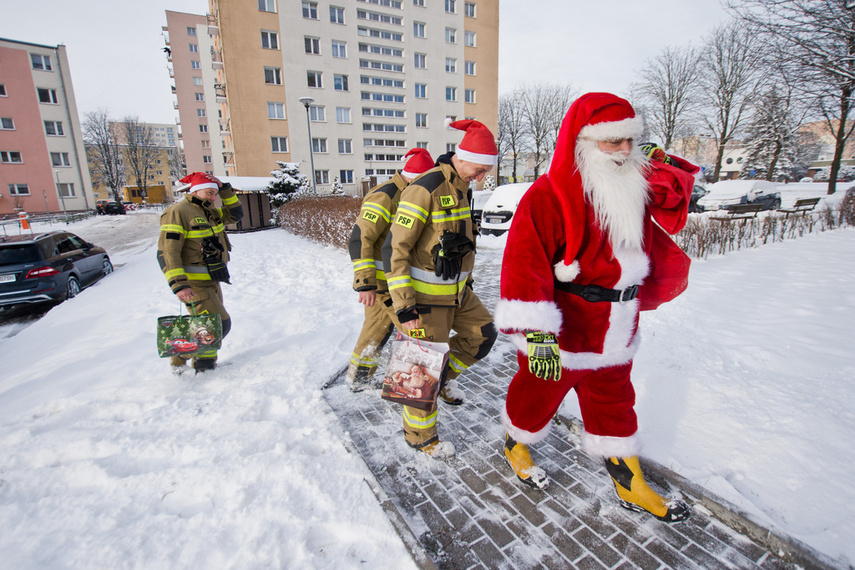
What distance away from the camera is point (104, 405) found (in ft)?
10.9

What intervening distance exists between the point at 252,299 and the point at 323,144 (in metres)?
32.1

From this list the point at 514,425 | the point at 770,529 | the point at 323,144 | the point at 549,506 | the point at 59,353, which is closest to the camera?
the point at 770,529

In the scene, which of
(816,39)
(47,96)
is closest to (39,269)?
(816,39)

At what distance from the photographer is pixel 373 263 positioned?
316 cm

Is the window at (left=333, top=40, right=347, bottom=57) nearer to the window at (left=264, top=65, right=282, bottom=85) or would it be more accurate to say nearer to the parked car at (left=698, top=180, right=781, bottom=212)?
the window at (left=264, top=65, right=282, bottom=85)

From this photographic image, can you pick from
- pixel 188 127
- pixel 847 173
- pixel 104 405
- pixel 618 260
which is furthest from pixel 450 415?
pixel 188 127

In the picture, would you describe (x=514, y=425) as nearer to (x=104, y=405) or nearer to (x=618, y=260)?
(x=618, y=260)

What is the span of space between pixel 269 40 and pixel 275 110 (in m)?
5.41

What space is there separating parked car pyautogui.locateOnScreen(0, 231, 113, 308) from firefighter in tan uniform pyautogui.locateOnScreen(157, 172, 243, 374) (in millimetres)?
6687

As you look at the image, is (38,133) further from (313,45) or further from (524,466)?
(524,466)

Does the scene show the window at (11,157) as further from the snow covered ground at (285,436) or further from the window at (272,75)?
the snow covered ground at (285,436)

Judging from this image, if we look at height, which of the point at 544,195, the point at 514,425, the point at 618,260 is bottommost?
the point at 514,425

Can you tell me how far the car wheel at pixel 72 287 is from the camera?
8641 millimetres

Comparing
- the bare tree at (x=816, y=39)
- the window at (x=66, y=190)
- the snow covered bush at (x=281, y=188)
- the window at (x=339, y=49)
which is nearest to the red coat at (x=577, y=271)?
the bare tree at (x=816, y=39)
